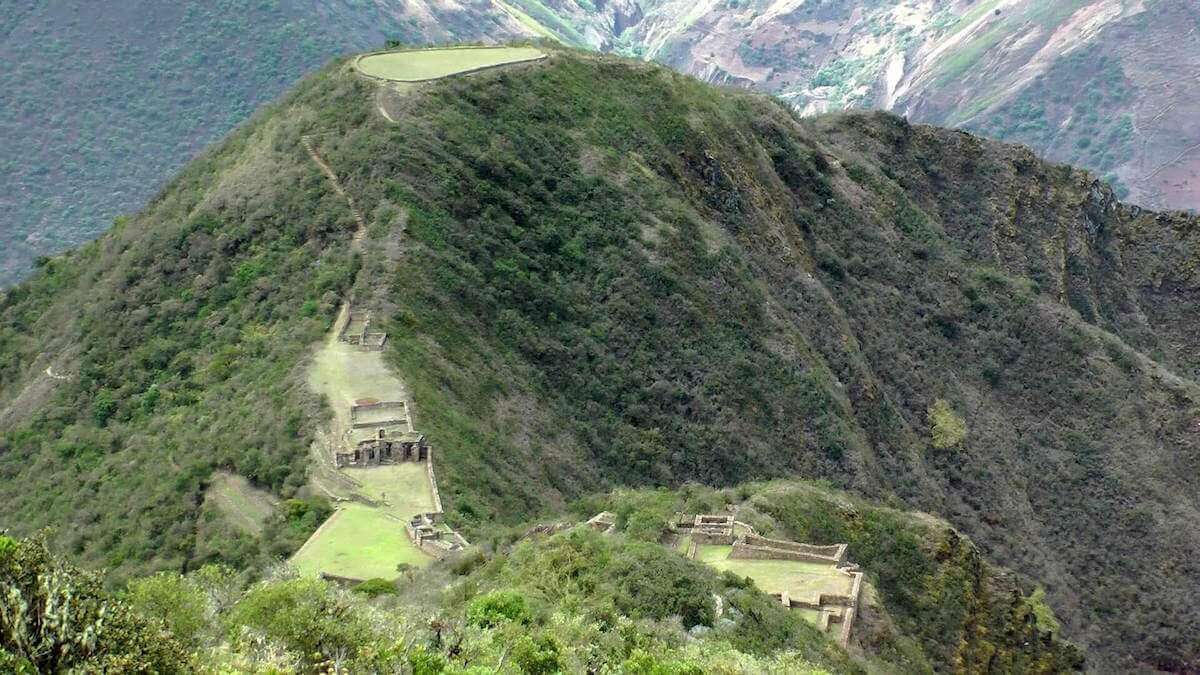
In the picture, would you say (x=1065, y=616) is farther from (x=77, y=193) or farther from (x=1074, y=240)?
(x=77, y=193)

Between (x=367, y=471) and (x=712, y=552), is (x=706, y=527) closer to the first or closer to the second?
(x=712, y=552)

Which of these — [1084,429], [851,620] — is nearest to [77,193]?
[1084,429]

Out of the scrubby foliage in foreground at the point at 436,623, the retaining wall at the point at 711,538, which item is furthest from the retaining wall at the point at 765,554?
the scrubby foliage in foreground at the point at 436,623

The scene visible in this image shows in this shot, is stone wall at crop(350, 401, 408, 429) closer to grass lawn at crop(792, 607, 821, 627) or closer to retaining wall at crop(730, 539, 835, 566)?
retaining wall at crop(730, 539, 835, 566)

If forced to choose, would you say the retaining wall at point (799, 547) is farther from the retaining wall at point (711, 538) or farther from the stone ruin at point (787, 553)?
the retaining wall at point (711, 538)

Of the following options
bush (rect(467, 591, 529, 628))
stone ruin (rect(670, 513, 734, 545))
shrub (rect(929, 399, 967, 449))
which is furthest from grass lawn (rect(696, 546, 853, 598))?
shrub (rect(929, 399, 967, 449))
